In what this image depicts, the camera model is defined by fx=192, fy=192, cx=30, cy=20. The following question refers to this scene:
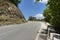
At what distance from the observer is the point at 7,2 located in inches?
3538

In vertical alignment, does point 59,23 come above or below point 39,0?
below

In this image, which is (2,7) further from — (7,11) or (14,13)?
(14,13)

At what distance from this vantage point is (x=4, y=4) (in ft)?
281

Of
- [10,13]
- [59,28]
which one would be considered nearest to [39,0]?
[59,28]

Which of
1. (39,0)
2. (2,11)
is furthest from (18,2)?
(39,0)

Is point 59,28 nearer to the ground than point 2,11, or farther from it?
farther from it

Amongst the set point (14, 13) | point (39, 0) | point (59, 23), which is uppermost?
point (39, 0)

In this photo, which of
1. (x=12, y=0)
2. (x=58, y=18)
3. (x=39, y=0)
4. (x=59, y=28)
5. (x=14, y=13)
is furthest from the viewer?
(x=12, y=0)

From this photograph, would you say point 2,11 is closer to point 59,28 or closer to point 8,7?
point 8,7

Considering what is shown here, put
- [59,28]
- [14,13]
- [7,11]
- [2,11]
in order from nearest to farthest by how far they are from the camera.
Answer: [59,28] < [2,11] < [7,11] < [14,13]

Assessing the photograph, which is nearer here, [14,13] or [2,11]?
[2,11]

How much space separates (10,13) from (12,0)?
16.3 m

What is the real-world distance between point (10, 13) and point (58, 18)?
59256 millimetres

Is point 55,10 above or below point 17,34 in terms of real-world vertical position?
above
